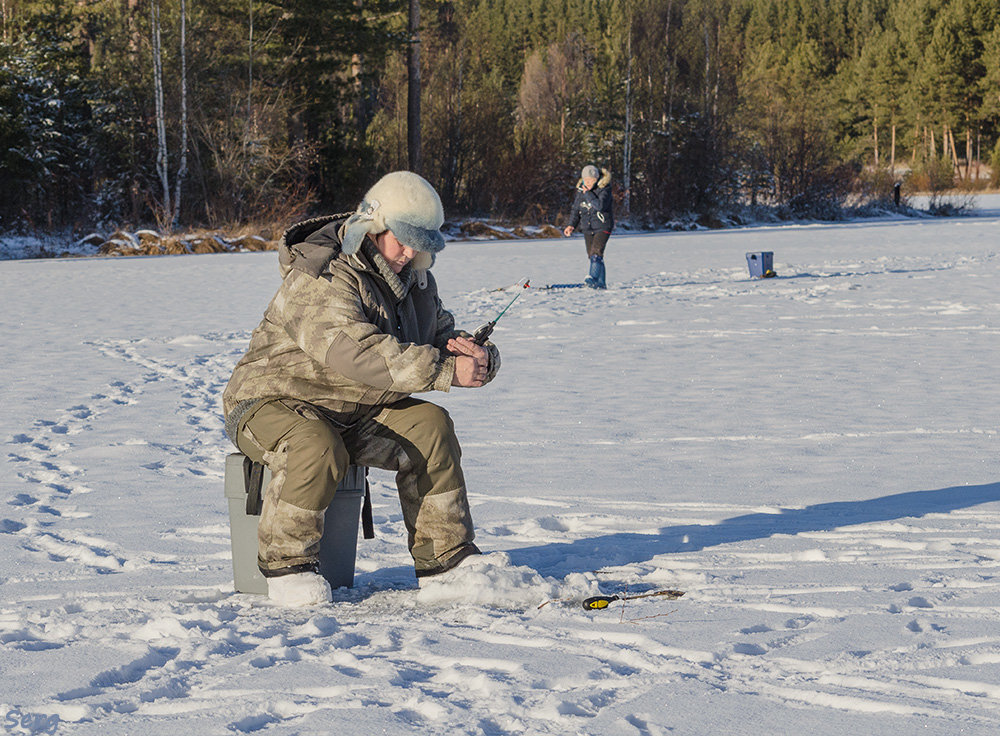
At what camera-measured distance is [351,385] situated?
13.1ft

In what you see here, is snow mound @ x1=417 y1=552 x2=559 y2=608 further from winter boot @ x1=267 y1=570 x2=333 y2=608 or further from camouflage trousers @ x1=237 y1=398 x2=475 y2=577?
winter boot @ x1=267 y1=570 x2=333 y2=608

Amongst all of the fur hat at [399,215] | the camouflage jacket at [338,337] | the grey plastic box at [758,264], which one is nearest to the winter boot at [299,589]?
the camouflage jacket at [338,337]

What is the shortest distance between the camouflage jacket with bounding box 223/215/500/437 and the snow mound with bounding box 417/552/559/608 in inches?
24.4

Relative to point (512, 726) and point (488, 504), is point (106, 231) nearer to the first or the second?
point (488, 504)

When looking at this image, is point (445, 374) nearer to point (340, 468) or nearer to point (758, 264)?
point (340, 468)

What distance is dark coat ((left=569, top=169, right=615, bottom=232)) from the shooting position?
15727 mm

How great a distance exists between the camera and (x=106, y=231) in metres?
29.4

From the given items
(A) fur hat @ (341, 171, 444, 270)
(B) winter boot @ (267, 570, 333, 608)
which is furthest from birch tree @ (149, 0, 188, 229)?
(B) winter boot @ (267, 570, 333, 608)

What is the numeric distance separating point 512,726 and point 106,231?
28.4m

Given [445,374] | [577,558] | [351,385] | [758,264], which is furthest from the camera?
[758,264]

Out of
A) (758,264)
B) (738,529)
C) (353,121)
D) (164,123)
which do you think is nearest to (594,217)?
(758,264)

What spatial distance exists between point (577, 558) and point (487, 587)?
2.40 feet

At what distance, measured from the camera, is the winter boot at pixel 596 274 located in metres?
16.1

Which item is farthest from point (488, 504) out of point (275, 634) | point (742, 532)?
point (275, 634)
